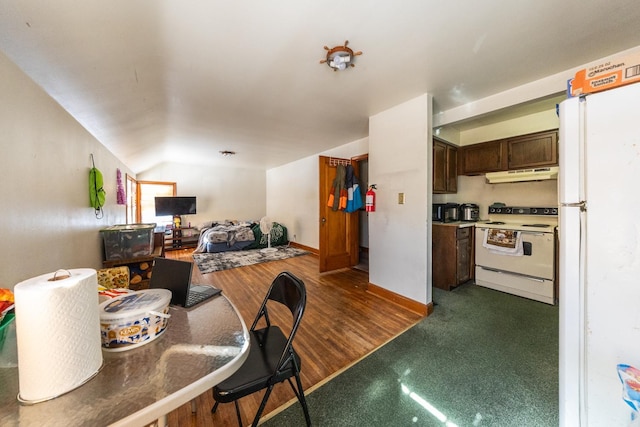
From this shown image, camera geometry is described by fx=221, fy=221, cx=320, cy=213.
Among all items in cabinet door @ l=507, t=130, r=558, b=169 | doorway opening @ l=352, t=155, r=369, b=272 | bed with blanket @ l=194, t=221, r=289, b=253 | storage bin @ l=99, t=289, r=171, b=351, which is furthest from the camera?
bed with blanket @ l=194, t=221, r=289, b=253

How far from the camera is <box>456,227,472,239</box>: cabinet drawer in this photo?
10.1 feet

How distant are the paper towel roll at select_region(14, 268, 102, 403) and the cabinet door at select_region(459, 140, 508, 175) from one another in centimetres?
420

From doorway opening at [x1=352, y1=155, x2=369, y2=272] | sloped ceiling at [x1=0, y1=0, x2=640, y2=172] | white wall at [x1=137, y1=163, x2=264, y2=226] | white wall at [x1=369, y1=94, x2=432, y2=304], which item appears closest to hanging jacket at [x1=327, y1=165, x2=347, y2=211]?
doorway opening at [x1=352, y1=155, x2=369, y2=272]

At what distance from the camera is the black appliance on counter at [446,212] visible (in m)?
3.49

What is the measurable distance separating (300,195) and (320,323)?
159 inches

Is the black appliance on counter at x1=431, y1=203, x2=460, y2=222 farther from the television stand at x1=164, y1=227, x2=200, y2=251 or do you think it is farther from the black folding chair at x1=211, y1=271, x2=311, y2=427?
the television stand at x1=164, y1=227, x2=200, y2=251

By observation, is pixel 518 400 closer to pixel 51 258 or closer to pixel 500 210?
pixel 500 210

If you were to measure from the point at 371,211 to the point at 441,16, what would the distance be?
6.76ft

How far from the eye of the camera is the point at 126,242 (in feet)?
8.95

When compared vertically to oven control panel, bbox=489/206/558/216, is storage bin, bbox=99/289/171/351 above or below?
below

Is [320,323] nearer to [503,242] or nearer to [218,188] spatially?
[503,242]

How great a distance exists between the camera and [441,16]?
4.45 ft

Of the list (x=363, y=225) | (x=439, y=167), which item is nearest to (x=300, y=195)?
(x=363, y=225)

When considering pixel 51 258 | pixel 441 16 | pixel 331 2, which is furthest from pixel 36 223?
pixel 441 16
